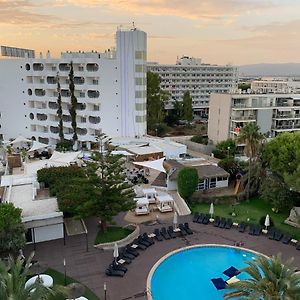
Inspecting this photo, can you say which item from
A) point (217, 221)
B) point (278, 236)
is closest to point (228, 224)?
point (217, 221)

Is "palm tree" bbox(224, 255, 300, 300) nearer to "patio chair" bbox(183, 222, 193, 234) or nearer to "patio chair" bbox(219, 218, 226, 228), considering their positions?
"patio chair" bbox(183, 222, 193, 234)

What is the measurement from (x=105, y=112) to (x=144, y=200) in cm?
2557

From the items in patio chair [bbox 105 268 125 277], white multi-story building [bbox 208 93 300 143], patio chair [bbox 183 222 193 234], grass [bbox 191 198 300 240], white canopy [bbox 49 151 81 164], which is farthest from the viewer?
white multi-story building [bbox 208 93 300 143]

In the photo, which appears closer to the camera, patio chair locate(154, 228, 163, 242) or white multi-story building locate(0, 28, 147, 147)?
patio chair locate(154, 228, 163, 242)

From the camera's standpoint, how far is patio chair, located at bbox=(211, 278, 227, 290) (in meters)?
18.3

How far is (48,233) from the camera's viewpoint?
884 inches

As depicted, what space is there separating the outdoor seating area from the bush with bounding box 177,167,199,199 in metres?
2.86

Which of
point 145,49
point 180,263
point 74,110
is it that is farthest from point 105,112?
point 180,263

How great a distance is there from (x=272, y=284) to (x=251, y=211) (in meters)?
16.5

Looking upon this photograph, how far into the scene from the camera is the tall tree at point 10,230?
1850 centimetres

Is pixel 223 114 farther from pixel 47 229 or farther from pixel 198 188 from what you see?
pixel 47 229

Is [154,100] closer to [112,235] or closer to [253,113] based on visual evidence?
[253,113]

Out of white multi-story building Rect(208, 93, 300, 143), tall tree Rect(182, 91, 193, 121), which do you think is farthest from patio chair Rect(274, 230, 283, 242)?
tall tree Rect(182, 91, 193, 121)

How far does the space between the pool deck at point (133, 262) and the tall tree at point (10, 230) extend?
6.92ft
